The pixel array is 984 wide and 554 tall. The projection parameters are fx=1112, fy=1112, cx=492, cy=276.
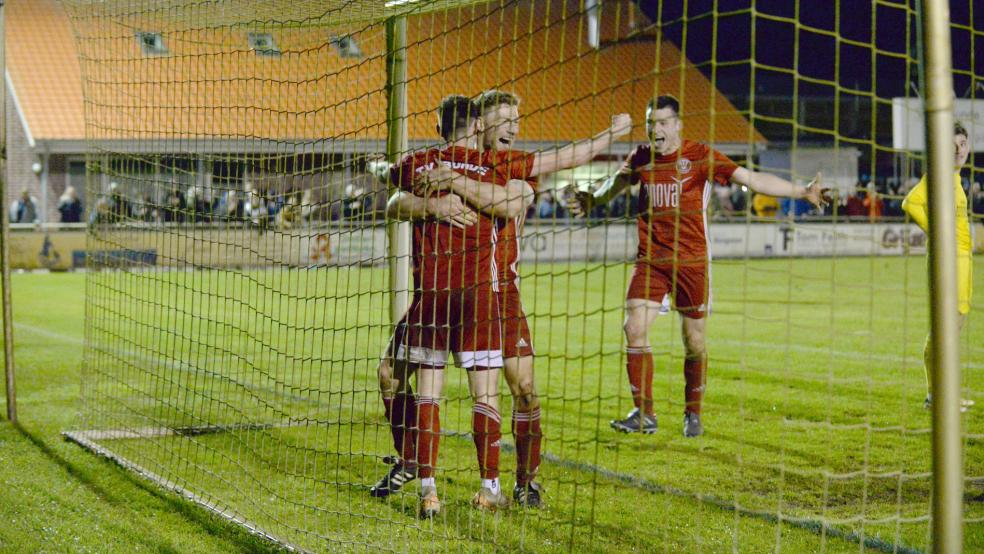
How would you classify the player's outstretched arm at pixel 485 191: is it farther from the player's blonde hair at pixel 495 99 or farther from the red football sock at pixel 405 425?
the red football sock at pixel 405 425

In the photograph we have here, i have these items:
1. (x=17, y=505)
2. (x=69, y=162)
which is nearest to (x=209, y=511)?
(x=17, y=505)

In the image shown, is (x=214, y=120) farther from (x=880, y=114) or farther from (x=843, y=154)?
(x=880, y=114)

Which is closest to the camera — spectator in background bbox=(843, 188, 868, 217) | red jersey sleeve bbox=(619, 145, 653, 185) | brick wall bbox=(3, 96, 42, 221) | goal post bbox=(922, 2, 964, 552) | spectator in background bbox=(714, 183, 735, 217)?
goal post bbox=(922, 2, 964, 552)

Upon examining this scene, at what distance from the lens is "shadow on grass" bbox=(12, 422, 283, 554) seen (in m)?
4.50

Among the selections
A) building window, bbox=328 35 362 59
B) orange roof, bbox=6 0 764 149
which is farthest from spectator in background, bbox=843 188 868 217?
building window, bbox=328 35 362 59

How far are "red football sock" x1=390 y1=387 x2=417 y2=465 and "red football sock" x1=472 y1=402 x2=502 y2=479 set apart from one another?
1.03ft

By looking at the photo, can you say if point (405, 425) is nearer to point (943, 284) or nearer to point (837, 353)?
point (943, 284)

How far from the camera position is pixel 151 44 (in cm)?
748

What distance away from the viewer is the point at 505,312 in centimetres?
490

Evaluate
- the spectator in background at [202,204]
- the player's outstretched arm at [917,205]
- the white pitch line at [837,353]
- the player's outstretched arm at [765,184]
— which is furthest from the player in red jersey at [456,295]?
the white pitch line at [837,353]

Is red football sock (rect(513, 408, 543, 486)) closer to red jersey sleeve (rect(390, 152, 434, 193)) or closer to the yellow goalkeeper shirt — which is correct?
red jersey sleeve (rect(390, 152, 434, 193))

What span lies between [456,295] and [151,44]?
3.78 metres

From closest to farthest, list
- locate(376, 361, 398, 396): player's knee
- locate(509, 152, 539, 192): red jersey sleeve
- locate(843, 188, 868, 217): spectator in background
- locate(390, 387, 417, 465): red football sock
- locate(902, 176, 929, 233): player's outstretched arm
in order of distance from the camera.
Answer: locate(509, 152, 539, 192): red jersey sleeve
locate(390, 387, 417, 465): red football sock
locate(376, 361, 398, 396): player's knee
locate(902, 176, 929, 233): player's outstretched arm
locate(843, 188, 868, 217): spectator in background

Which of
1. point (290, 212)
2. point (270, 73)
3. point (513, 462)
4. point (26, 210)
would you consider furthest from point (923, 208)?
point (26, 210)
